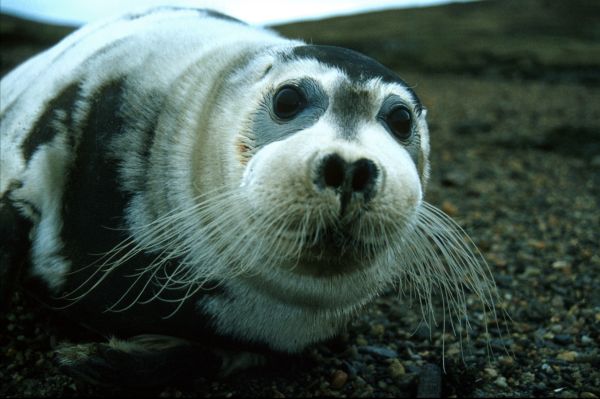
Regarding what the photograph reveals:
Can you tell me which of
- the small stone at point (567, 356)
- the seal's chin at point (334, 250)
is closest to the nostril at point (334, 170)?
the seal's chin at point (334, 250)

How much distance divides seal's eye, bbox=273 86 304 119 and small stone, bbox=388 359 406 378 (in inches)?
53.0

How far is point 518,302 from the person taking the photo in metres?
3.68

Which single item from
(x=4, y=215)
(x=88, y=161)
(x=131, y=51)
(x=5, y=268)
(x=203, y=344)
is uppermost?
(x=131, y=51)

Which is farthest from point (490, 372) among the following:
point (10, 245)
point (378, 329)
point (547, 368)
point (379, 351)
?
point (10, 245)

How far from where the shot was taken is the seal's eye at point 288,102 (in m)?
2.30

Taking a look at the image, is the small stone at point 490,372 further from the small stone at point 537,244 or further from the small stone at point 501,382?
the small stone at point 537,244

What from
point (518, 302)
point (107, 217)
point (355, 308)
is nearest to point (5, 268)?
point (107, 217)

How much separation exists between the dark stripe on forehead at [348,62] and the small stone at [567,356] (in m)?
1.51

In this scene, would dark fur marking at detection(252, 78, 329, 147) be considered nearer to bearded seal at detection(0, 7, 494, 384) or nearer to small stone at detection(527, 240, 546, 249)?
bearded seal at detection(0, 7, 494, 384)

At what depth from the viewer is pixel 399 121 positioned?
8.05 feet

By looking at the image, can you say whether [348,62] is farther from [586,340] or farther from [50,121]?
[586,340]

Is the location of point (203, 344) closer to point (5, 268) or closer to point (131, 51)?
point (5, 268)

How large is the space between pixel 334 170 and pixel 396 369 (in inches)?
56.5

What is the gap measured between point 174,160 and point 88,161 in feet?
1.24
